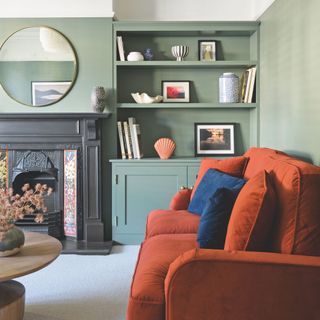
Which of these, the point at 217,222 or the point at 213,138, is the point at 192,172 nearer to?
the point at 213,138

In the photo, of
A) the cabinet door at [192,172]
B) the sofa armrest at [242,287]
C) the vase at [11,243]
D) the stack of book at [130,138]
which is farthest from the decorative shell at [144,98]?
the sofa armrest at [242,287]

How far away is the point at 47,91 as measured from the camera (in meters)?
4.32

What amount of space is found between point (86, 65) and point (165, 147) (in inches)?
43.1

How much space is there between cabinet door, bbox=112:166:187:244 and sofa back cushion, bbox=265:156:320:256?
2.35 metres

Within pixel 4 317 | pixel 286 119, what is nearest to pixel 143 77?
pixel 286 119

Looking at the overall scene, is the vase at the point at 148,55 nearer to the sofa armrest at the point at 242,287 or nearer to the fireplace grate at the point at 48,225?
the fireplace grate at the point at 48,225

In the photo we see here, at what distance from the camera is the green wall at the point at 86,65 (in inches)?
168

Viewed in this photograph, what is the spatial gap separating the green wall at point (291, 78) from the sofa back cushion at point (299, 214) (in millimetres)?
901

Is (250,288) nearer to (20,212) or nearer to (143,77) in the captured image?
(20,212)

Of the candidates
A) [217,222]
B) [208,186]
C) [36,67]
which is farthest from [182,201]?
[36,67]

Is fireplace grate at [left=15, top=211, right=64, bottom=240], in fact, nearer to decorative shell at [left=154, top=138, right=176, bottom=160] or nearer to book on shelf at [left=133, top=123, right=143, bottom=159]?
book on shelf at [left=133, top=123, right=143, bottom=159]

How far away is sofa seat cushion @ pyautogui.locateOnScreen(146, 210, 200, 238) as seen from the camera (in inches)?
111

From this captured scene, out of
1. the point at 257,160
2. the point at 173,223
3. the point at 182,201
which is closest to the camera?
the point at 257,160

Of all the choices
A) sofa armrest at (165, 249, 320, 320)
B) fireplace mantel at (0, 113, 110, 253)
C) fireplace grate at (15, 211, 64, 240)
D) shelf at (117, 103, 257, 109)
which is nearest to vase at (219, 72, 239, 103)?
shelf at (117, 103, 257, 109)
